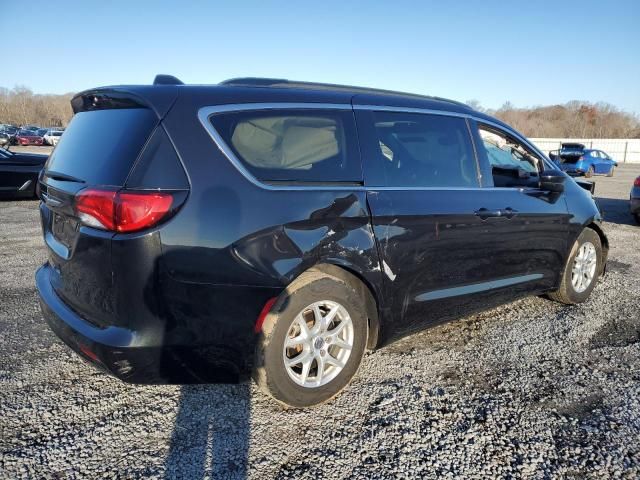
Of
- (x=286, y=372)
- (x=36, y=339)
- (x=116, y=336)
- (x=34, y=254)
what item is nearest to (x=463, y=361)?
(x=286, y=372)

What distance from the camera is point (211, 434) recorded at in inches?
96.8

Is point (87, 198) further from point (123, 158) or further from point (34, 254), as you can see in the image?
point (34, 254)

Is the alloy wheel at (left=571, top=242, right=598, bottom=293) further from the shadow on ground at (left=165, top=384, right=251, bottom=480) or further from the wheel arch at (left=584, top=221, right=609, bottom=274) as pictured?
the shadow on ground at (left=165, top=384, right=251, bottom=480)

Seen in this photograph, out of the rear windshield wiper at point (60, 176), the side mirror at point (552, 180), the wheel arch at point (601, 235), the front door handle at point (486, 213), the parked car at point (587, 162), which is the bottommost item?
the wheel arch at point (601, 235)

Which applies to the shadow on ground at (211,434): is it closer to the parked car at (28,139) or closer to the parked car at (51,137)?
the parked car at (51,137)

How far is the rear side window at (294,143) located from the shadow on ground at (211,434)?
51.6 inches

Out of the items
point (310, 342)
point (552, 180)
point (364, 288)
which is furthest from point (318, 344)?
point (552, 180)

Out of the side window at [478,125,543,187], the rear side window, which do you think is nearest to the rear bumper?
the rear side window

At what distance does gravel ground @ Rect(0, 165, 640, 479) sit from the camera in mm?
2232

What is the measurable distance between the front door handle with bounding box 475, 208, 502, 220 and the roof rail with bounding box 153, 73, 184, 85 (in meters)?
2.14

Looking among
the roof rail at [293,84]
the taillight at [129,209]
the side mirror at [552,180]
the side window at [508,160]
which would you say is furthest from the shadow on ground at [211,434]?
the side mirror at [552,180]

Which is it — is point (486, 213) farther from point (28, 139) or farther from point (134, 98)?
point (28, 139)

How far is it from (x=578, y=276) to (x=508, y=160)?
1392 millimetres

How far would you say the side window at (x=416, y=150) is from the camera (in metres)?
2.95
